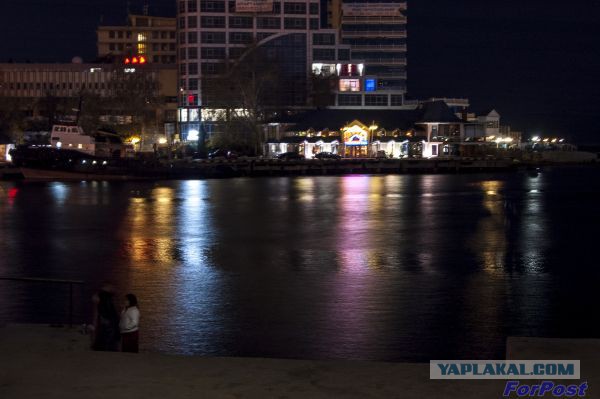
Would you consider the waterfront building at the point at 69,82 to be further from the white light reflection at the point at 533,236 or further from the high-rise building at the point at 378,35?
the white light reflection at the point at 533,236

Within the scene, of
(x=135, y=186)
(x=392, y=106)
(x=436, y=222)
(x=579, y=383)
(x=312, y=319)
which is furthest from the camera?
(x=392, y=106)

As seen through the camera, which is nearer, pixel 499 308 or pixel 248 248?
pixel 499 308

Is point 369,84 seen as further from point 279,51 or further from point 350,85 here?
point 279,51

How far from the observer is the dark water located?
51.8 ft

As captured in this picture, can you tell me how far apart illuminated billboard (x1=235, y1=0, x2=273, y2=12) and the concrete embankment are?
13503cm

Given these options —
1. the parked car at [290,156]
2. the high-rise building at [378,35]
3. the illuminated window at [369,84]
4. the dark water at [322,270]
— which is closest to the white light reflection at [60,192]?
the dark water at [322,270]

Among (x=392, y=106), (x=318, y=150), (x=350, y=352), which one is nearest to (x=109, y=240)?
(x=350, y=352)

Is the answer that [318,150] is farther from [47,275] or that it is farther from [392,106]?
[47,275]

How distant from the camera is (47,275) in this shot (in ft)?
75.7

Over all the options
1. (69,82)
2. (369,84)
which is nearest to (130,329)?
(369,84)

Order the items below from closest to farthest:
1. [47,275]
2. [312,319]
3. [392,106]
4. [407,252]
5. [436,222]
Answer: [312,319] < [47,275] < [407,252] < [436,222] < [392,106]

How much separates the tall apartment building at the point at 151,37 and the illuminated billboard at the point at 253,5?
4316 cm

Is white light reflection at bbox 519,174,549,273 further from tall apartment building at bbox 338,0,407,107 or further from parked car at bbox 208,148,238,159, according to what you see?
tall apartment building at bbox 338,0,407,107

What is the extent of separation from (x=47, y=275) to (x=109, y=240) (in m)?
7.99
